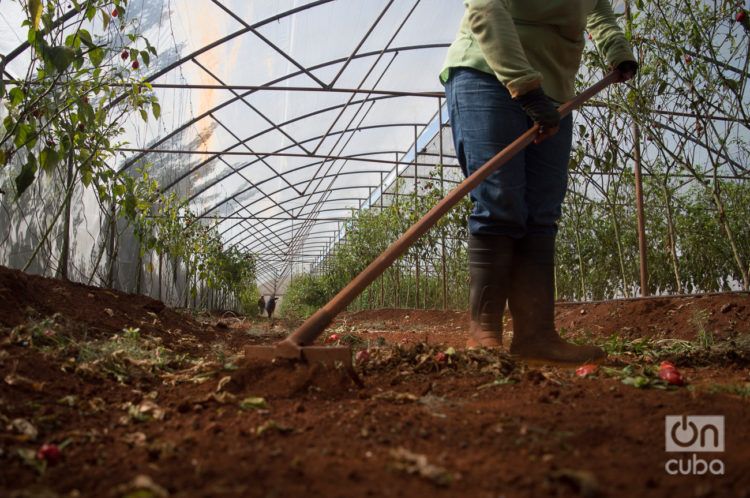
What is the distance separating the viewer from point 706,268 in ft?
21.7

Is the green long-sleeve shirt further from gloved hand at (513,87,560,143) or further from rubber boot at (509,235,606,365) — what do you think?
rubber boot at (509,235,606,365)

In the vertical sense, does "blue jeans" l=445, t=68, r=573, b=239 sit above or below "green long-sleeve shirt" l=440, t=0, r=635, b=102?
below

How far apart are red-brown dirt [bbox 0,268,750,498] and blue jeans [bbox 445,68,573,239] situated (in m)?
0.60

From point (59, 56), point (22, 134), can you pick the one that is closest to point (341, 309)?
point (59, 56)

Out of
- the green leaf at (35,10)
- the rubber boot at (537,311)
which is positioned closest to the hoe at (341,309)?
the rubber boot at (537,311)

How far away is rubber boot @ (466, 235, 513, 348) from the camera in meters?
2.38

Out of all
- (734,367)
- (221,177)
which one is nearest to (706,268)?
(734,367)

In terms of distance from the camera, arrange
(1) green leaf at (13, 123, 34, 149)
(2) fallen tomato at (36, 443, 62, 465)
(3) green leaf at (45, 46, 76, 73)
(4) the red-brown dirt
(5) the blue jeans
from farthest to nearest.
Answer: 1. (1) green leaf at (13, 123, 34, 149)
2. (3) green leaf at (45, 46, 76, 73)
3. (5) the blue jeans
4. (2) fallen tomato at (36, 443, 62, 465)
5. (4) the red-brown dirt

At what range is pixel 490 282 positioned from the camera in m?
2.39

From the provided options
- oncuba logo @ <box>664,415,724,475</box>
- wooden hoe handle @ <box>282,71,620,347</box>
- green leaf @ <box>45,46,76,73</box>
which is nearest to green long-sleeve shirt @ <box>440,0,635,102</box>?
wooden hoe handle @ <box>282,71,620,347</box>

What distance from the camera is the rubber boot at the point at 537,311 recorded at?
2281 millimetres

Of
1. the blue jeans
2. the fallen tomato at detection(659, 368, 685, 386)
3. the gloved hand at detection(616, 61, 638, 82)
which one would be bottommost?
the fallen tomato at detection(659, 368, 685, 386)

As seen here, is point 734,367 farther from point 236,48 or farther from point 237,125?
point 237,125

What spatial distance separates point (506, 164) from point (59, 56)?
7.14 feet
